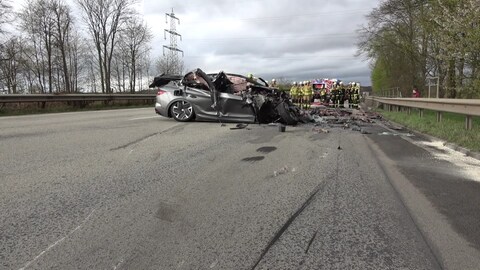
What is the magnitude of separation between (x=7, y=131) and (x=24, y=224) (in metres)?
7.69

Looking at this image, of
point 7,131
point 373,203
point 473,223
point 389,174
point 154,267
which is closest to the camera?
point 154,267

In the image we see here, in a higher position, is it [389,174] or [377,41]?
[377,41]

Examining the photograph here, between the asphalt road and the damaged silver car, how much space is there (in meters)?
4.50

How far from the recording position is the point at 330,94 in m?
32.7

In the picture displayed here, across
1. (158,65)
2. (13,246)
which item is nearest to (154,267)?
(13,246)

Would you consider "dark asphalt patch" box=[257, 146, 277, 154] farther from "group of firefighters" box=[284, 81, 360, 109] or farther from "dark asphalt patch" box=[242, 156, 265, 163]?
"group of firefighters" box=[284, 81, 360, 109]

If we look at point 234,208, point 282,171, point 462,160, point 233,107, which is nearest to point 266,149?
point 282,171

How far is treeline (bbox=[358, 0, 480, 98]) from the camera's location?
48.0 feet

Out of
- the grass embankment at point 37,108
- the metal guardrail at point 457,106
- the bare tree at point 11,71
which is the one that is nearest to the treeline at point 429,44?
the metal guardrail at point 457,106

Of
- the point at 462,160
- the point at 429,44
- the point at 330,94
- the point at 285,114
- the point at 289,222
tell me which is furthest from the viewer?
the point at 330,94

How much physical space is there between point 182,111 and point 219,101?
1304mm

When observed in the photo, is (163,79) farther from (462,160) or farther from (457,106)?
(462,160)

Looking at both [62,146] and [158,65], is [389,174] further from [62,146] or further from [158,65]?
[158,65]

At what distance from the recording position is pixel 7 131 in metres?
10.4
